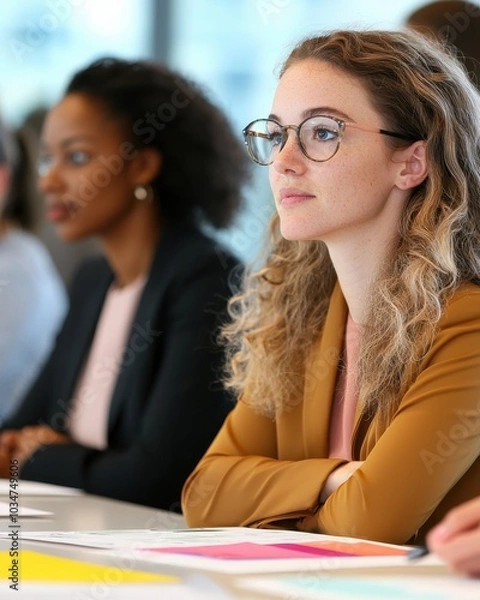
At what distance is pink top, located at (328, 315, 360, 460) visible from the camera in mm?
1865

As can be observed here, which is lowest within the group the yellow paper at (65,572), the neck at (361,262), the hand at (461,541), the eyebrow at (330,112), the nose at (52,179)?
the yellow paper at (65,572)

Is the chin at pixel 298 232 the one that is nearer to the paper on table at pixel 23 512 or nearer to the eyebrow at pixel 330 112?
the eyebrow at pixel 330 112

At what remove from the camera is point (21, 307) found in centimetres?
373

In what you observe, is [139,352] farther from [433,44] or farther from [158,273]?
[433,44]

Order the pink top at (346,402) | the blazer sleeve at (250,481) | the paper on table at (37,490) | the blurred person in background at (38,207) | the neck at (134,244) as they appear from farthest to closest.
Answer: the blurred person in background at (38,207), the neck at (134,244), the paper on table at (37,490), the pink top at (346,402), the blazer sleeve at (250,481)

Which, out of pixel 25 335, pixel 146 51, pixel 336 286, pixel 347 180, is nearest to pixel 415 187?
pixel 347 180

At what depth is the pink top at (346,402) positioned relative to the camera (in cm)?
187

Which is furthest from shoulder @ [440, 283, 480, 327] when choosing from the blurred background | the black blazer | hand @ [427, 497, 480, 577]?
the blurred background

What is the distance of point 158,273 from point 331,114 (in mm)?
1094

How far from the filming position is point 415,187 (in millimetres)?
1852

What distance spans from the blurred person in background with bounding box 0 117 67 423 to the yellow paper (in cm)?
213

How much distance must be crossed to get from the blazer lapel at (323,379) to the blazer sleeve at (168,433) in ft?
2.00

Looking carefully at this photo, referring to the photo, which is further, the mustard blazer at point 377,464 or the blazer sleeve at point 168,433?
the blazer sleeve at point 168,433

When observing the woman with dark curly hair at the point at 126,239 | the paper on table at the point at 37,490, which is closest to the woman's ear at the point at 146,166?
the woman with dark curly hair at the point at 126,239
